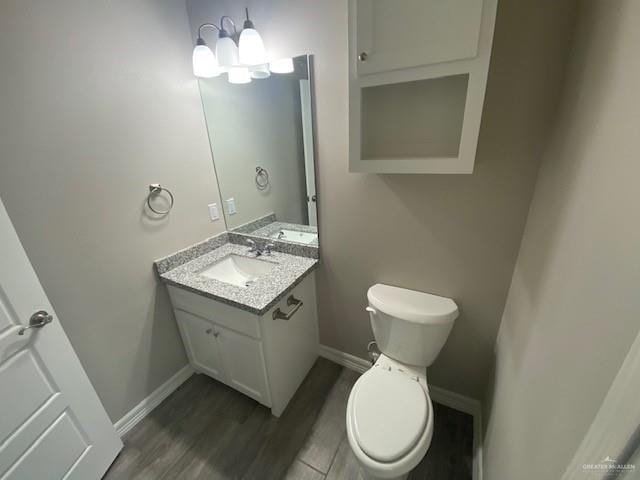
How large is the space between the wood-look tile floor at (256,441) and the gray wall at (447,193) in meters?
0.38

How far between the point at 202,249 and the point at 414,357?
1417mm

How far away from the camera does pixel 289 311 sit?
1408 mm

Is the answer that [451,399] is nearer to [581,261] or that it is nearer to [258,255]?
[581,261]

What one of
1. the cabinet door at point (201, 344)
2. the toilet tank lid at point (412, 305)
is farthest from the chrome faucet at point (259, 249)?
the toilet tank lid at point (412, 305)

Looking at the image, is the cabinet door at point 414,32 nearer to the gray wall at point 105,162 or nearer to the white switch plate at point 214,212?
the gray wall at point 105,162

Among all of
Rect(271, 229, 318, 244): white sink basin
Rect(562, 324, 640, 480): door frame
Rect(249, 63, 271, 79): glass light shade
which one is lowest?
Rect(271, 229, 318, 244): white sink basin

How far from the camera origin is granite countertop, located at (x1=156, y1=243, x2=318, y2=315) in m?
1.20

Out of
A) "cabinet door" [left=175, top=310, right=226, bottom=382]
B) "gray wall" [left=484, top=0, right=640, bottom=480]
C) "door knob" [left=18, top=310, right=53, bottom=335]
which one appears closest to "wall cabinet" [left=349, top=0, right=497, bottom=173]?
"gray wall" [left=484, top=0, right=640, bottom=480]

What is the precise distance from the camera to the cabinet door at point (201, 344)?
147 centimetres

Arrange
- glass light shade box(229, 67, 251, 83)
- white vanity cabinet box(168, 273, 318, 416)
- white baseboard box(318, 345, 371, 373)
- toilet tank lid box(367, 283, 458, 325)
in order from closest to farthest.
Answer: toilet tank lid box(367, 283, 458, 325)
white vanity cabinet box(168, 273, 318, 416)
glass light shade box(229, 67, 251, 83)
white baseboard box(318, 345, 371, 373)

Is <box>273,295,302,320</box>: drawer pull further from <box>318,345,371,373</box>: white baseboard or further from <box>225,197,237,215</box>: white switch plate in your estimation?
<box>225,197,237,215</box>: white switch plate

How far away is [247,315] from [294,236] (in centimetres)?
62

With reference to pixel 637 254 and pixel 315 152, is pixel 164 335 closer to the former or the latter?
pixel 315 152

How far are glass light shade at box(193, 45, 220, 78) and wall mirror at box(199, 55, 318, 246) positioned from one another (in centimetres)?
14
